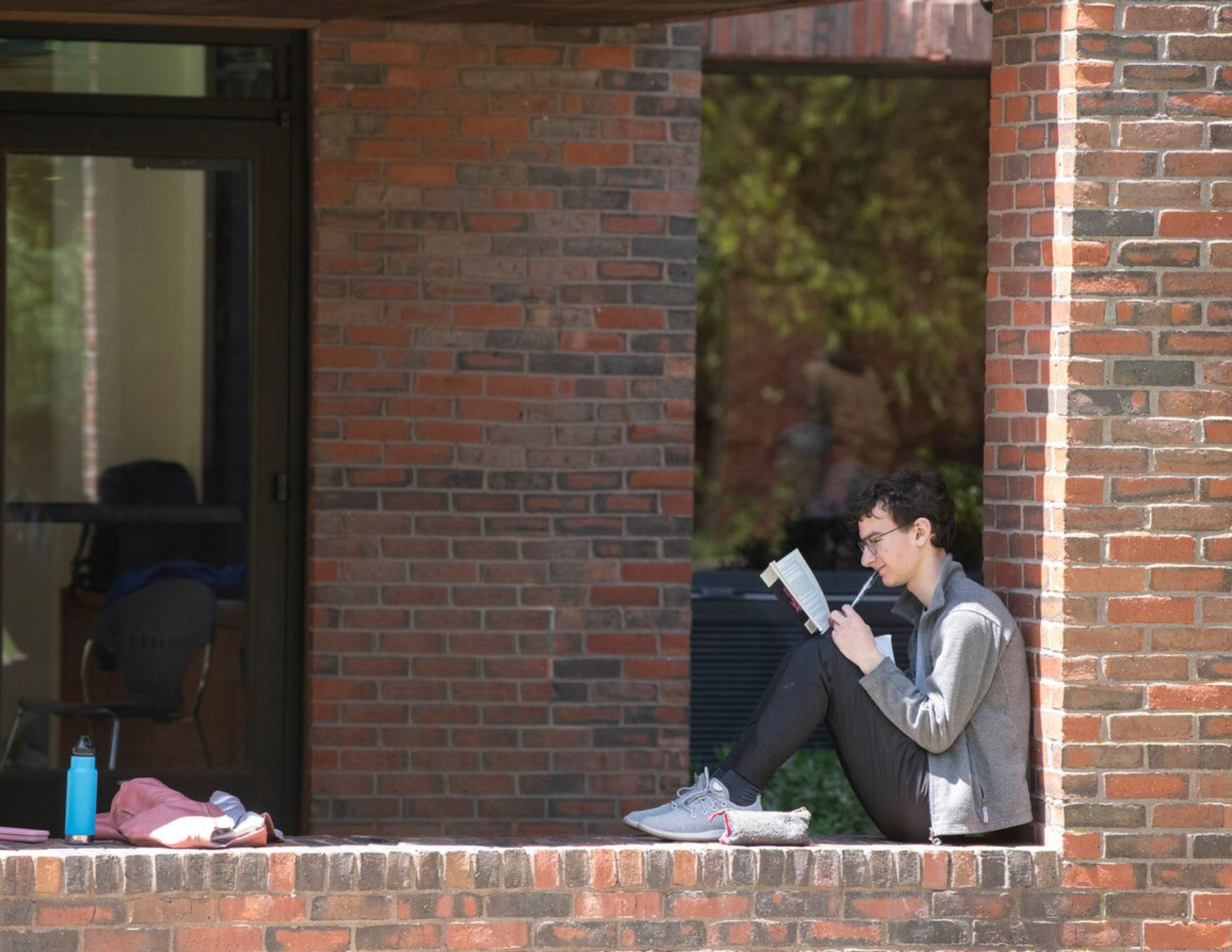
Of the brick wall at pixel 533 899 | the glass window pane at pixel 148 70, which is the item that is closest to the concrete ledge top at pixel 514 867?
the brick wall at pixel 533 899

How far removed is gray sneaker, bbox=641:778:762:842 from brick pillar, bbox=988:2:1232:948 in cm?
77

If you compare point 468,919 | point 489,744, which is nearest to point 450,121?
point 489,744

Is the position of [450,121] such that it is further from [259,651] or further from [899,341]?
[899,341]

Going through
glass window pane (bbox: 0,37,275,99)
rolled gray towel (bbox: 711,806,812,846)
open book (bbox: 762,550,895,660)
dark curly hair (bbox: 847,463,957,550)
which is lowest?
rolled gray towel (bbox: 711,806,812,846)

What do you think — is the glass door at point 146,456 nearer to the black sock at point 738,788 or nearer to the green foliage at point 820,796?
the green foliage at point 820,796

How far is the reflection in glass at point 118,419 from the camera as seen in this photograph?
654cm

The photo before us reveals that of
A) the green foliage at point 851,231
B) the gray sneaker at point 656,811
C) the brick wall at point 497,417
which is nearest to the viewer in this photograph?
the gray sneaker at point 656,811

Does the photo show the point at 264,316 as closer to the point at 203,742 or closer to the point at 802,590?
the point at 203,742

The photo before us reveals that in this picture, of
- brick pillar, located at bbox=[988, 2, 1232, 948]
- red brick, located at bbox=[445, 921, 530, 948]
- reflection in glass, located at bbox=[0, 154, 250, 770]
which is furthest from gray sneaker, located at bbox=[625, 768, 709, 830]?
reflection in glass, located at bbox=[0, 154, 250, 770]

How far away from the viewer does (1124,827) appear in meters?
4.53

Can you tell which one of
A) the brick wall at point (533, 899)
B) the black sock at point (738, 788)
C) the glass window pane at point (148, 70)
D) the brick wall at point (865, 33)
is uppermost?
the brick wall at point (865, 33)

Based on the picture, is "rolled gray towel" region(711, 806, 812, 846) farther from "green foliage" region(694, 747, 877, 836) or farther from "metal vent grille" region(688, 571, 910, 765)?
"metal vent grille" region(688, 571, 910, 765)

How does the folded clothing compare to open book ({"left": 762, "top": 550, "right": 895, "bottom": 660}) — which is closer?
the folded clothing

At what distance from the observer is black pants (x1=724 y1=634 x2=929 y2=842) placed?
181 inches
